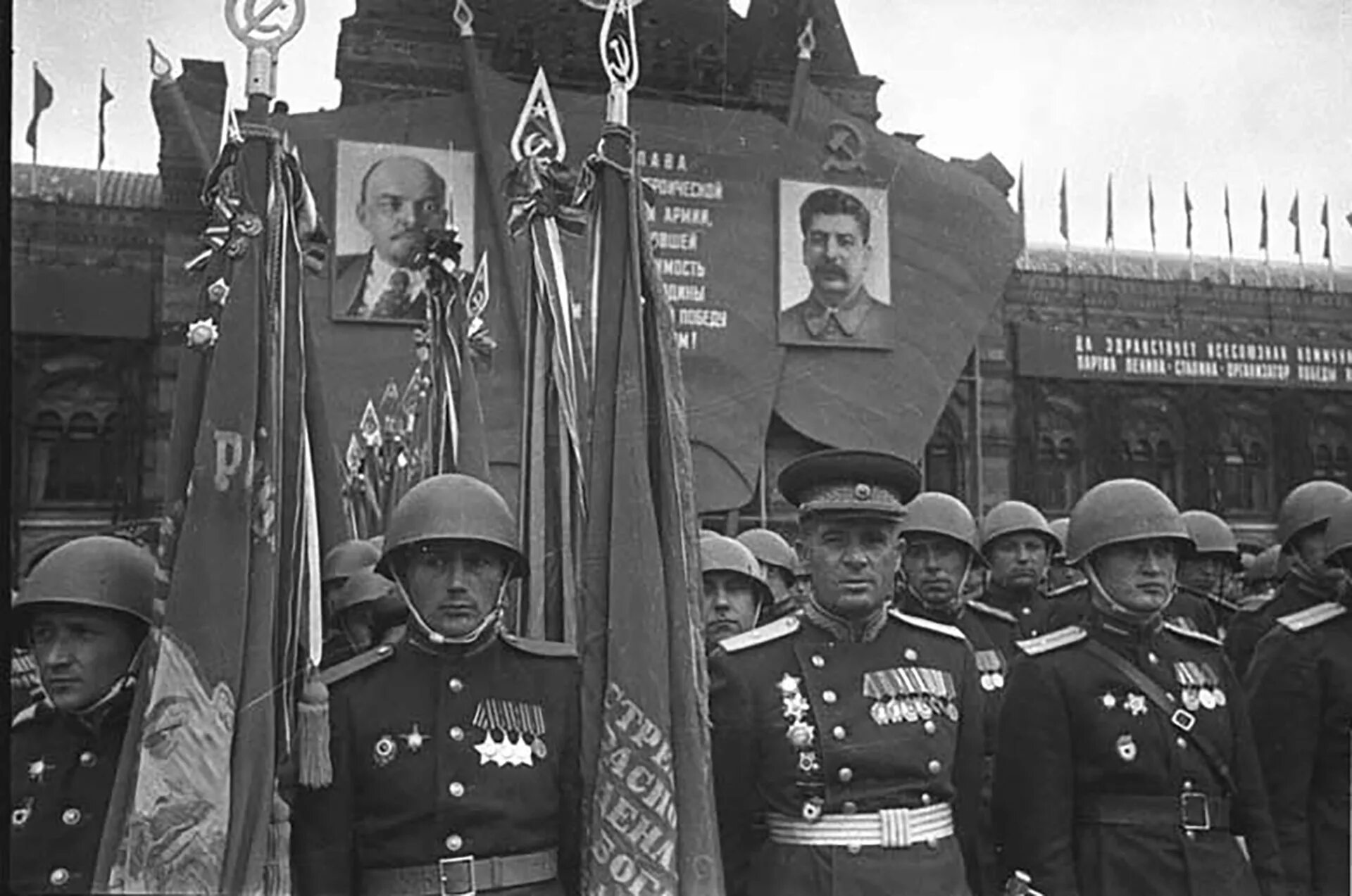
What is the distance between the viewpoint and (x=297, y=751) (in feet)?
10.0

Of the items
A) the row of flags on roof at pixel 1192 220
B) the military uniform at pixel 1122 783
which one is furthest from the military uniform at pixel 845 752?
the row of flags on roof at pixel 1192 220

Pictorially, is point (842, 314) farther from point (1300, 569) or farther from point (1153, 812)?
point (1153, 812)

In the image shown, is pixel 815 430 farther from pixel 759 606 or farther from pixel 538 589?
pixel 538 589

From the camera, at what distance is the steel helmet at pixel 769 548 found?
542 cm

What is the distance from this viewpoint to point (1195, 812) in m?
3.46

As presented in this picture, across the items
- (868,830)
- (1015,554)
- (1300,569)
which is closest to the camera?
(868,830)

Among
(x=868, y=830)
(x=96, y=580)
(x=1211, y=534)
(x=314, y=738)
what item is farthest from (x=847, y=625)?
(x=1211, y=534)

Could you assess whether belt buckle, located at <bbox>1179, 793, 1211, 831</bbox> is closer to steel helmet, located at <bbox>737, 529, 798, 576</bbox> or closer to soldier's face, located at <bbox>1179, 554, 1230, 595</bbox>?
steel helmet, located at <bbox>737, 529, 798, 576</bbox>

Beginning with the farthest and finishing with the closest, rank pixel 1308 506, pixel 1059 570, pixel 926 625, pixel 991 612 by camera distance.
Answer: pixel 1059 570 → pixel 991 612 → pixel 1308 506 → pixel 926 625

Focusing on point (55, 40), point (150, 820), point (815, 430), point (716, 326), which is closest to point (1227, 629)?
point (815, 430)

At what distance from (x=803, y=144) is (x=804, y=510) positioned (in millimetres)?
2330

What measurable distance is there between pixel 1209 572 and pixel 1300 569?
118 centimetres

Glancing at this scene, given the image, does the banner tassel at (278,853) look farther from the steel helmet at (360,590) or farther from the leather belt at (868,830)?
the leather belt at (868,830)

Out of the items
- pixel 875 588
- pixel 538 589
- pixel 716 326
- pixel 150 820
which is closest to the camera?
pixel 150 820
